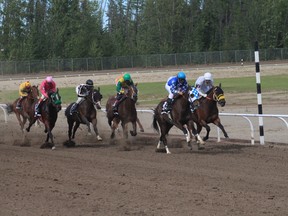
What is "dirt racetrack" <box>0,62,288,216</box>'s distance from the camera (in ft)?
24.4

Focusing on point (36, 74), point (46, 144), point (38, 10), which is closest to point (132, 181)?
point (46, 144)

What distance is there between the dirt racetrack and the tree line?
65535 mm

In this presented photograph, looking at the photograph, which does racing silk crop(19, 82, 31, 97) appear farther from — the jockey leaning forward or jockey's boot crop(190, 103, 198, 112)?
the jockey leaning forward

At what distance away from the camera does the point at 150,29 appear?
314 ft

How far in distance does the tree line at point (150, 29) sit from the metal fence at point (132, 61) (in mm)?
4904

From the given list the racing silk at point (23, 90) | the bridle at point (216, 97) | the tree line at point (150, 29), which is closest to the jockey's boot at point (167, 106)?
the bridle at point (216, 97)

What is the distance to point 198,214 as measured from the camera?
696 cm

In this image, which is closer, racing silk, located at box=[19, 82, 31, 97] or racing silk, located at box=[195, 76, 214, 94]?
racing silk, located at box=[195, 76, 214, 94]

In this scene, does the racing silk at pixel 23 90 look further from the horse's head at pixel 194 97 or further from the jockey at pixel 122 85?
the horse's head at pixel 194 97

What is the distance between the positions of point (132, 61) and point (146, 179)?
2664 inches

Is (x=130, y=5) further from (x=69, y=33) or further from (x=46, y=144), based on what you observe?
(x=46, y=144)

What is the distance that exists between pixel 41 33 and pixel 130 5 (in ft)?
113

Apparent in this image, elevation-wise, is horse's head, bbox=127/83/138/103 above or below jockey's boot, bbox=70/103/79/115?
above

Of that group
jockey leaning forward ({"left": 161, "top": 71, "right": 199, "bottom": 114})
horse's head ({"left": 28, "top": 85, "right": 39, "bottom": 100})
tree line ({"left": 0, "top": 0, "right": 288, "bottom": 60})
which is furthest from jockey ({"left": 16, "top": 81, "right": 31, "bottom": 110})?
tree line ({"left": 0, "top": 0, "right": 288, "bottom": 60})
